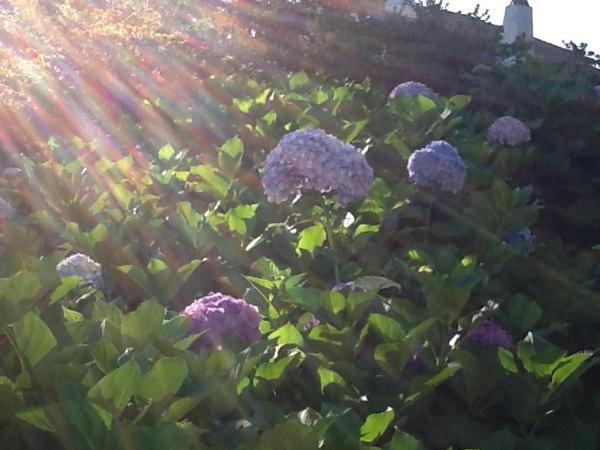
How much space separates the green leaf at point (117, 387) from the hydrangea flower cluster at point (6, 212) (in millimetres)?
1708

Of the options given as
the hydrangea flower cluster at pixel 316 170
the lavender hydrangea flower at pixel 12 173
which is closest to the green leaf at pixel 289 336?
the hydrangea flower cluster at pixel 316 170

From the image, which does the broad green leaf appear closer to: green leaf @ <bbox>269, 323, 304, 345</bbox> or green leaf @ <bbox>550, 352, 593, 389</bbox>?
green leaf @ <bbox>269, 323, 304, 345</bbox>

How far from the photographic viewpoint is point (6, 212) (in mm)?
2988

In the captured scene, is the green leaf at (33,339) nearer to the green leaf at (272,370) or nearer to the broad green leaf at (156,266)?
the green leaf at (272,370)

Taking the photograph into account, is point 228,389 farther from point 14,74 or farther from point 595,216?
point 14,74

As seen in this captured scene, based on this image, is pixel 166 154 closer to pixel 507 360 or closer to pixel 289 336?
pixel 289 336

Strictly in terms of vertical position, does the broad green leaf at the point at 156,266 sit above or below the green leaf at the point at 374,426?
below

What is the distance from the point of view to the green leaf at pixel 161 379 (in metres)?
1.42

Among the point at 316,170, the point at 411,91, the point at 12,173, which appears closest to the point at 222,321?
the point at 316,170

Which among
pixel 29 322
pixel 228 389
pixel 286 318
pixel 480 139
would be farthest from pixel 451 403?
pixel 480 139

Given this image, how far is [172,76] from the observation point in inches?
261

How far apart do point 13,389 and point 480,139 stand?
3.11 metres

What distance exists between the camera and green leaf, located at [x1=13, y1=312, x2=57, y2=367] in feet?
5.04

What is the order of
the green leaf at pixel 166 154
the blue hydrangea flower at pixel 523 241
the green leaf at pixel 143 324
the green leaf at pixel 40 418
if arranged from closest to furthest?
the green leaf at pixel 40 418, the green leaf at pixel 143 324, the blue hydrangea flower at pixel 523 241, the green leaf at pixel 166 154
